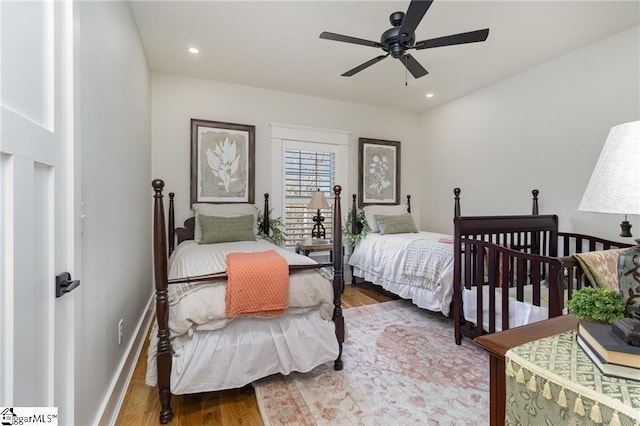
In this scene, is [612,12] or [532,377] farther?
[612,12]

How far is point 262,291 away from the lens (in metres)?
1.83

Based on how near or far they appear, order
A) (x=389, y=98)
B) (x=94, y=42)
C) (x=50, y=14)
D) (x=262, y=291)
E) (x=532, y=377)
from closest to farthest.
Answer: (x=532, y=377) → (x=50, y=14) → (x=94, y=42) → (x=262, y=291) → (x=389, y=98)

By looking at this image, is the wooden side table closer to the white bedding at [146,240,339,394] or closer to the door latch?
the white bedding at [146,240,339,394]

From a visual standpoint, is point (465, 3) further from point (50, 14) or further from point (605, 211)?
point (50, 14)

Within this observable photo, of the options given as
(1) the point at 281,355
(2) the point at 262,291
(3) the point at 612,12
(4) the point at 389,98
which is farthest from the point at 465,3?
(1) the point at 281,355

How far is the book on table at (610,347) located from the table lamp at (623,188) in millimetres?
103

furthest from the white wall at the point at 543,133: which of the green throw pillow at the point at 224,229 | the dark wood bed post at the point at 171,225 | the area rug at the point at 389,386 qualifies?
the dark wood bed post at the point at 171,225

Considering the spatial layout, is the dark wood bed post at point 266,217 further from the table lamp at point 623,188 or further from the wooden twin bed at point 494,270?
the table lamp at point 623,188

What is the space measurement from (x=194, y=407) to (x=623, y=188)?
2283mm

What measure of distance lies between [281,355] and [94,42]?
2.08 metres

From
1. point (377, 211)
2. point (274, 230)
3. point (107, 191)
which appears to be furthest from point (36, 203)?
point (377, 211)

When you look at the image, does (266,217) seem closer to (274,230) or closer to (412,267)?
(274,230)

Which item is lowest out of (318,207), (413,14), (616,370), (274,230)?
(616,370)

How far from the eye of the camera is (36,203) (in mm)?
835
